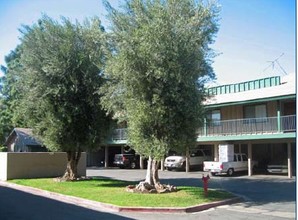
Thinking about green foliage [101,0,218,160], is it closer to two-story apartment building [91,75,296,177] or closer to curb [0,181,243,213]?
curb [0,181,243,213]

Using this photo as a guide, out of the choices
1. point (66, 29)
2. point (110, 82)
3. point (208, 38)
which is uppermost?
point (66, 29)

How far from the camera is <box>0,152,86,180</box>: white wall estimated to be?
2608 cm

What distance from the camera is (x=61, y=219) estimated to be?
11.8 m

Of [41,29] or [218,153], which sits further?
[218,153]

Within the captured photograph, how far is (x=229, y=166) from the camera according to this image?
95.8 ft

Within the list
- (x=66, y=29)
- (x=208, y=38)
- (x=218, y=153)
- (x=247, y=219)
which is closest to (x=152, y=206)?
(x=247, y=219)

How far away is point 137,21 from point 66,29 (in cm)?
609

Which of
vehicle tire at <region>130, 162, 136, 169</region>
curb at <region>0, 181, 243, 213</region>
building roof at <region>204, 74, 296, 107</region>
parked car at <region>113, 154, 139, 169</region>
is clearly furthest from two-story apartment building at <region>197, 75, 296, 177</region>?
curb at <region>0, 181, 243, 213</region>

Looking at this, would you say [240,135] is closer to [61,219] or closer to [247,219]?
[247,219]

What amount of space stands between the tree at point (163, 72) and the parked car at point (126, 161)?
22.8 m

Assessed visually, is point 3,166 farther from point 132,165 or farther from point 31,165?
point 132,165

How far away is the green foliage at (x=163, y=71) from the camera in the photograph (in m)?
16.1

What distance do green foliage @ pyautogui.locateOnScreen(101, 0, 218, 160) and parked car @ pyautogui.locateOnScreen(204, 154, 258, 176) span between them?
12.3 meters

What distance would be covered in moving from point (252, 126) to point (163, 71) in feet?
49.2
